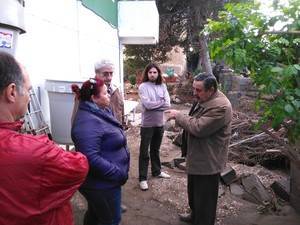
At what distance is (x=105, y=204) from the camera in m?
2.96

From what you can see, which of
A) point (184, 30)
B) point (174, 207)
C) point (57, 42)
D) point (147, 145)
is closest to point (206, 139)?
point (174, 207)

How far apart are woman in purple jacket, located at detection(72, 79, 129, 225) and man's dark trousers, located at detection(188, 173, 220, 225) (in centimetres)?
104

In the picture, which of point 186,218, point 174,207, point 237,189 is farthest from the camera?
point 237,189

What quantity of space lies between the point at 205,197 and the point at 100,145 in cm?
147

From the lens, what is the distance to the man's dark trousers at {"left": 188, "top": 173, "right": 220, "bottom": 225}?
374 centimetres

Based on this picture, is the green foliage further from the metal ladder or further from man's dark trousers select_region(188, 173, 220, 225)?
the metal ladder

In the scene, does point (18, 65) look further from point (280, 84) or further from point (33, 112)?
point (33, 112)

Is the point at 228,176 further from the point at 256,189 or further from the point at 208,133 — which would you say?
the point at 208,133

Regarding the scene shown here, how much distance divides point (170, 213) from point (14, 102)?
3.51 meters

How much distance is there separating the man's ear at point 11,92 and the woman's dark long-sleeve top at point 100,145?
3.89ft

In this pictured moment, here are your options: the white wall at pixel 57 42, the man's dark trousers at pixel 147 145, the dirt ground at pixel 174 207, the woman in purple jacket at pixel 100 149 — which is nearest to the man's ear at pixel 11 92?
the woman in purple jacket at pixel 100 149

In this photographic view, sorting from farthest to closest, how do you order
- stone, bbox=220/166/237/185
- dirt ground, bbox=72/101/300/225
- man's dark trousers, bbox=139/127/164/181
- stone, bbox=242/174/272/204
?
stone, bbox=220/166/237/185 < man's dark trousers, bbox=139/127/164/181 < stone, bbox=242/174/272/204 < dirt ground, bbox=72/101/300/225

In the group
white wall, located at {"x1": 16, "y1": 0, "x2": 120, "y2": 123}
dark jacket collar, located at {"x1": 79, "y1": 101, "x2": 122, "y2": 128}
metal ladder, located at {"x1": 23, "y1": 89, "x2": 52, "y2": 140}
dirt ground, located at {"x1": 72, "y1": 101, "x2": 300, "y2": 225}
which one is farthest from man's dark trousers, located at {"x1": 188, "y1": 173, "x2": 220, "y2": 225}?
white wall, located at {"x1": 16, "y1": 0, "x2": 120, "y2": 123}

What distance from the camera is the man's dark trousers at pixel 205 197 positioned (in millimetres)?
3740
